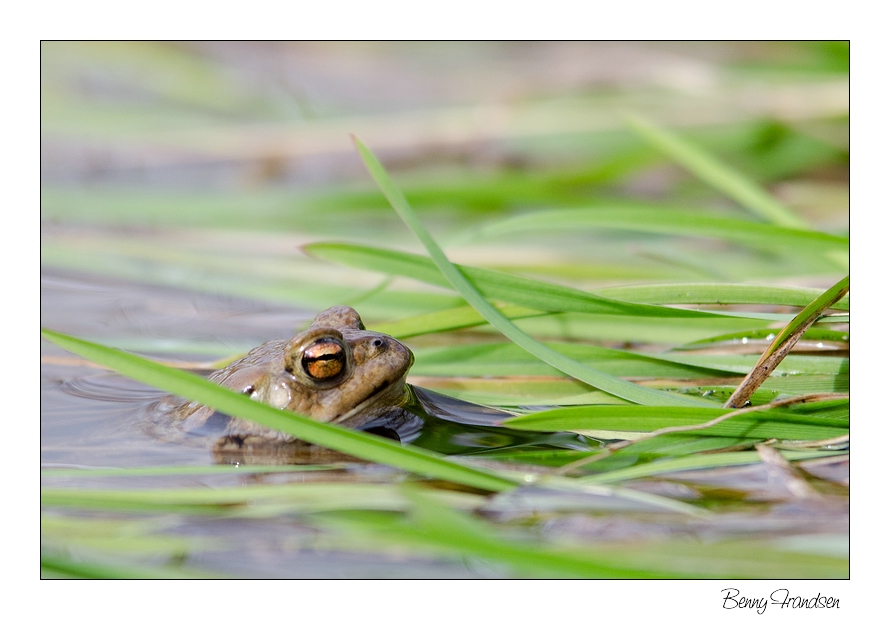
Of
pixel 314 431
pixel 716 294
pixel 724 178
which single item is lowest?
pixel 314 431

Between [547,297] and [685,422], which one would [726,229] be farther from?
[685,422]

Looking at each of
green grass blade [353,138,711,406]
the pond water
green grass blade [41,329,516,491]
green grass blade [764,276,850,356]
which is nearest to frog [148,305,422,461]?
the pond water

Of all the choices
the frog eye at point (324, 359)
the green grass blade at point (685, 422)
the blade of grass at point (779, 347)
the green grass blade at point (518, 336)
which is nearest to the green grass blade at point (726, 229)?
the blade of grass at point (779, 347)

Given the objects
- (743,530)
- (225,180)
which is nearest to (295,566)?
(743,530)

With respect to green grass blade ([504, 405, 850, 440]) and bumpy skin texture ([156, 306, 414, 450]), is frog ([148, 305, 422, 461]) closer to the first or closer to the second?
bumpy skin texture ([156, 306, 414, 450])

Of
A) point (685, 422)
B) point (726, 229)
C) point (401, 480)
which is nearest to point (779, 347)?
point (685, 422)

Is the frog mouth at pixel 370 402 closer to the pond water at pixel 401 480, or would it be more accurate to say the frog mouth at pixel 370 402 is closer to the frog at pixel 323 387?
the frog at pixel 323 387
